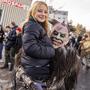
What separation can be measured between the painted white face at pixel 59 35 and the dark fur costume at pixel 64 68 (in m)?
0.07

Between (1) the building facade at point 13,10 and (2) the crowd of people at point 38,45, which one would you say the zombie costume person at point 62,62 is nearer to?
(2) the crowd of people at point 38,45

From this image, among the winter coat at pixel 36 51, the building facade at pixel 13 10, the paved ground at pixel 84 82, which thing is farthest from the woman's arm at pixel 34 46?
the building facade at pixel 13 10

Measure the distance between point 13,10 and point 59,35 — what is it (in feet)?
162

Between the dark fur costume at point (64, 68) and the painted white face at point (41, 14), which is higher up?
the painted white face at point (41, 14)

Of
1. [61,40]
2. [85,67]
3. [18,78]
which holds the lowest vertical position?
[85,67]

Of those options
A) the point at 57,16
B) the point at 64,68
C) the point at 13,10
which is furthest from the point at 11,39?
the point at 13,10

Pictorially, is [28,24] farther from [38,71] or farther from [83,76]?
[83,76]

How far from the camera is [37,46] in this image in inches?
154

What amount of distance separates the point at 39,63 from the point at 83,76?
8.98 meters

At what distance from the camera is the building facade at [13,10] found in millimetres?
51216

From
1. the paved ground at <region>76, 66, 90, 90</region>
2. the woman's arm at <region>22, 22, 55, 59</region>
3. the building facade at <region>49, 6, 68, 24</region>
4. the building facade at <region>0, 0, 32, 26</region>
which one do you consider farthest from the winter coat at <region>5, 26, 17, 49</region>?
the building facade at <region>0, 0, 32, 26</region>

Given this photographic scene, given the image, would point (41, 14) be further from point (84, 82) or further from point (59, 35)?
point (84, 82)

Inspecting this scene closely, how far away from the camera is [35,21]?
4.02 m

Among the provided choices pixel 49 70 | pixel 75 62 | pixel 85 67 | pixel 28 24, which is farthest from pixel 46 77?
pixel 85 67
